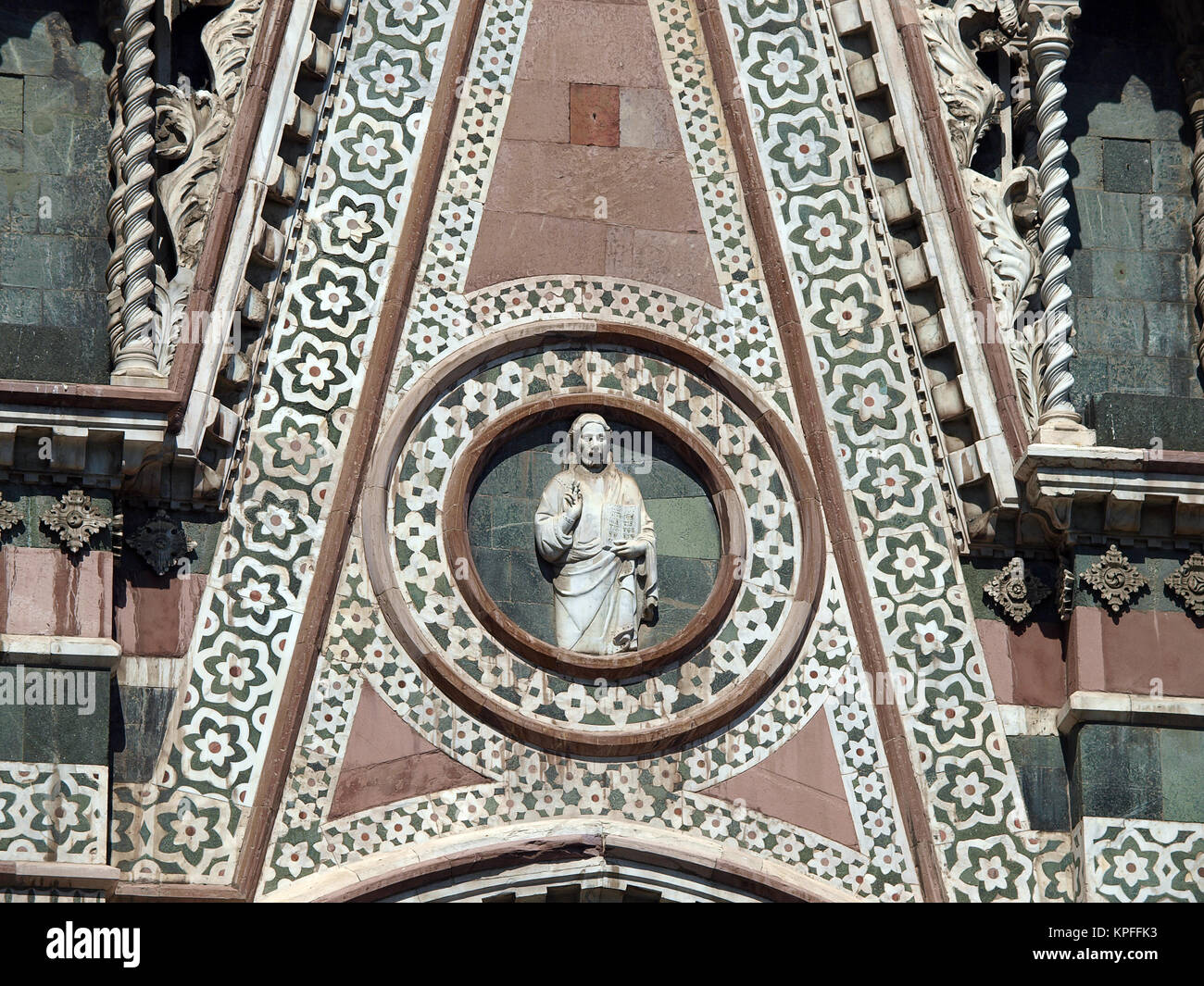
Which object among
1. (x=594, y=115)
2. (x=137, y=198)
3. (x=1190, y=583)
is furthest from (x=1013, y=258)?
(x=137, y=198)

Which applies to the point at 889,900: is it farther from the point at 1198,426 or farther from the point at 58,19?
the point at 58,19

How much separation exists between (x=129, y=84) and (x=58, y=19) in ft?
2.57

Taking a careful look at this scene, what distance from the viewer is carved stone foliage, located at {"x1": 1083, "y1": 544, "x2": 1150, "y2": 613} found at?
1532 centimetres

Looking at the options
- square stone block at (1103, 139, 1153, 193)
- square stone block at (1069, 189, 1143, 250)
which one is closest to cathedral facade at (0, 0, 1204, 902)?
square stone block at (1069, 189, 1143, 250)

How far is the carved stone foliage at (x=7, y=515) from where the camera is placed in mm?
14562

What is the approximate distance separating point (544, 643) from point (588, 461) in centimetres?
97

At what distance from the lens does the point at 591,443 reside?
1559 cm

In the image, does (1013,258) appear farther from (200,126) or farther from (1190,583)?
(200,126)

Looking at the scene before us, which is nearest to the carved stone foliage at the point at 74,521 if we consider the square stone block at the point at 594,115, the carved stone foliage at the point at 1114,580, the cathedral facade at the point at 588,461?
the cathedral facade at the point at 588,461

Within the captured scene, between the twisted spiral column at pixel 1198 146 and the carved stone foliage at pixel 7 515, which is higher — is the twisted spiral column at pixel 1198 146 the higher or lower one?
the higher one

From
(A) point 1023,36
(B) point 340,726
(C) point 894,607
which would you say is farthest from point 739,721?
(A) point 1023,36

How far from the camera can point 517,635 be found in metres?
15.1

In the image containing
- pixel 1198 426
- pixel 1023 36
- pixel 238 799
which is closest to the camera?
pixel 238 799

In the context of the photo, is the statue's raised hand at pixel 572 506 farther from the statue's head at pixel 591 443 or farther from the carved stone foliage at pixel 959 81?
the carved stone foliage at pixel 959 81
